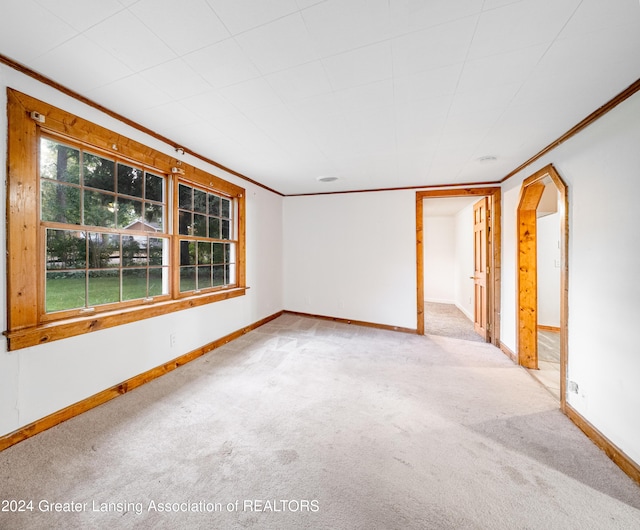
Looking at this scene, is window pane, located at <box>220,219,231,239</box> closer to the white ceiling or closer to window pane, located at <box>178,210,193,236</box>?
window pane, located at <box>178,210,193,236</box>

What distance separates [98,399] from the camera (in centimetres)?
211

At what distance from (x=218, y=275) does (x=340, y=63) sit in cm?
302

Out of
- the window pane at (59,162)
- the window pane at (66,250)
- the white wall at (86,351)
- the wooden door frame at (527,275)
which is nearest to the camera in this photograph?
the white wall at (86,351)

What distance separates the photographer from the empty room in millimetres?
1286

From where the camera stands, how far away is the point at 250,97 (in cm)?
189

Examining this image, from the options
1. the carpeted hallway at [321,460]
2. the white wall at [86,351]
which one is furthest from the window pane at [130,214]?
the carpeted hallway at [321,460]

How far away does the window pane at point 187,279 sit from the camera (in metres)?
3.06

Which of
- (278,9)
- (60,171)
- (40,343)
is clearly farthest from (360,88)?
(40,343)

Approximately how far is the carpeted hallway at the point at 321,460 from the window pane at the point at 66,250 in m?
1.21

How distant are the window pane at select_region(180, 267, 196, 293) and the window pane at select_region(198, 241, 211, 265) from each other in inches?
6.4

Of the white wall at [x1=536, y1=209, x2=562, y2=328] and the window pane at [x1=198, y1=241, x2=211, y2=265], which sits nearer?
the window pane at [x1=198, y1=241, x2=211, y2=265]

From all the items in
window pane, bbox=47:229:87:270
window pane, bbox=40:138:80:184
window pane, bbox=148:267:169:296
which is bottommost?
window pane, bbox=148:267:169:296

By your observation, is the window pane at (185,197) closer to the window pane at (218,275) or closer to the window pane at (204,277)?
the window pane at (204,277)

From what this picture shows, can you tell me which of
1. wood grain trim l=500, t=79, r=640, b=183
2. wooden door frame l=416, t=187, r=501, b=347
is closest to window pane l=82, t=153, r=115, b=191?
wood grain trim l=500, t=79, r=640, b=183
